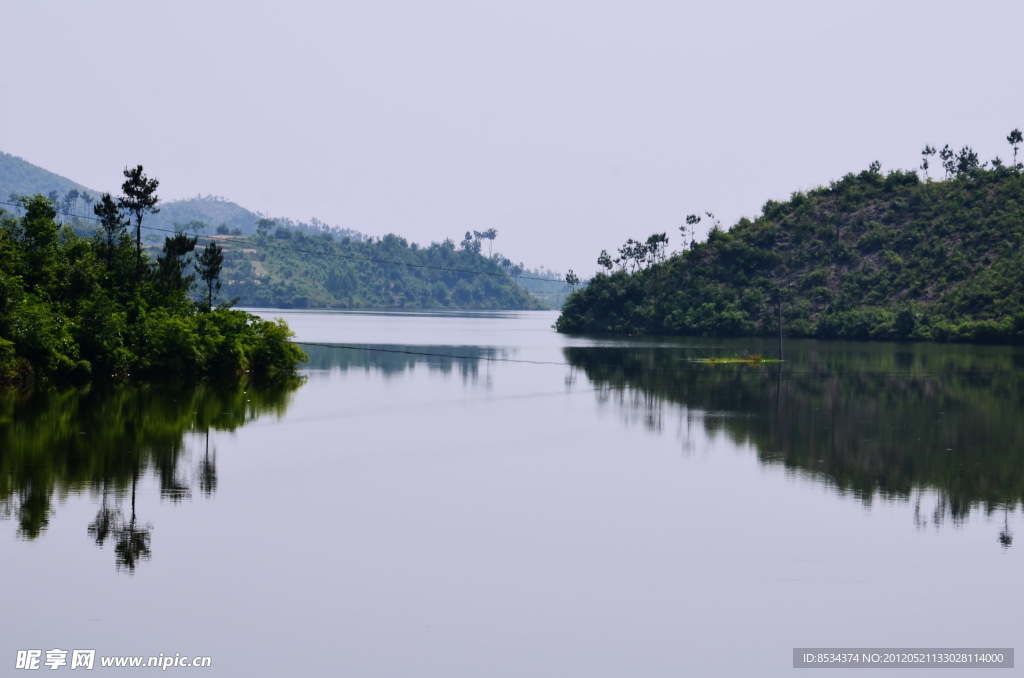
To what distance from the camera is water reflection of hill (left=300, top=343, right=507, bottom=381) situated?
7231cm

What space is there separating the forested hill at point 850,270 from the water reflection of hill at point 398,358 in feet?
157

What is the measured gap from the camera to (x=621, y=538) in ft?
81.5

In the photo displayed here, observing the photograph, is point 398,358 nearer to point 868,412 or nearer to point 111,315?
point 111,315

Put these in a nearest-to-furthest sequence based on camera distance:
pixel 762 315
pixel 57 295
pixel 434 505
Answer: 1. pixel 434 505
2. pixel 57 295
3. pixel 762 315

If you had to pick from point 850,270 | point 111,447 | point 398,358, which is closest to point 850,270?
point 850,270

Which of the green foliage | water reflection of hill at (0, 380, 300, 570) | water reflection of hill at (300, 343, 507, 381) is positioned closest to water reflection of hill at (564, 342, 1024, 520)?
water reflection of hill at (300, 343, 507, 381)

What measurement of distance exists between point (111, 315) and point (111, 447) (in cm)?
2121

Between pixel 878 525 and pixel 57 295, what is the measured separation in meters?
42.3

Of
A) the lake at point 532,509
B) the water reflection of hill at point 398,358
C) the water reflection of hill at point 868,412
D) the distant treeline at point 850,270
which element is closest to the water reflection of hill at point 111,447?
the lake at point 532,509

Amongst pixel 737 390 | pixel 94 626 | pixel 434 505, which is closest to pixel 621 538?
pixel 434 505

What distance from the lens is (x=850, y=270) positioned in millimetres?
142625

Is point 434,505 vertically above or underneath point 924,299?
underneath

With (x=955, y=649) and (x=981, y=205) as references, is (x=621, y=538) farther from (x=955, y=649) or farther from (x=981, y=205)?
(x=981, y=205)

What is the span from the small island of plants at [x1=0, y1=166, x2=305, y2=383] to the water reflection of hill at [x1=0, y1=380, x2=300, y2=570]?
290cm
